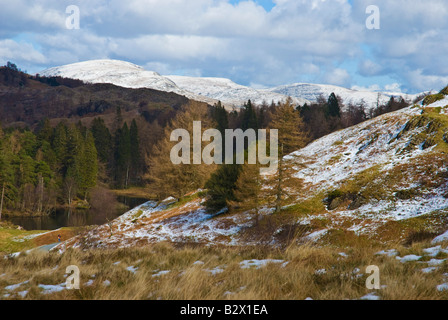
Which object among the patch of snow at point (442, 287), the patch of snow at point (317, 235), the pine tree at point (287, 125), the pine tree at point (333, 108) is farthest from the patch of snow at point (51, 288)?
the pine tree at point (333, 108)

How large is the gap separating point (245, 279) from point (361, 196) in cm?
2135

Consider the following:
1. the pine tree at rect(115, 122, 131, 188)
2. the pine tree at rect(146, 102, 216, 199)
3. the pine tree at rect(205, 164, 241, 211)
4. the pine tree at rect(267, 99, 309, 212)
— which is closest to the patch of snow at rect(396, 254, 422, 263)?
the pine tree at rect(267, 99, 309, 212)

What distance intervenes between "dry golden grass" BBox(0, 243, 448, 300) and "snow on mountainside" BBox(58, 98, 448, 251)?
39.0ft

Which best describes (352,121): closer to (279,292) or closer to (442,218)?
(442,218)

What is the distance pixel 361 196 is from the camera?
24000 mm

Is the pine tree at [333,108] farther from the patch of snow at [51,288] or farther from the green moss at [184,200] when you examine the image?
the patch of snow at [51,288]

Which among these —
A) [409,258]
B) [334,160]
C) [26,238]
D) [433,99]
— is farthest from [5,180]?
[433,99]

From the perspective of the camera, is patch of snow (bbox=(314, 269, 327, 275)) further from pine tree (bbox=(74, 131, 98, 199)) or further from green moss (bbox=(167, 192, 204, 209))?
pine tree (bbox=(74, 131, 98, 199))

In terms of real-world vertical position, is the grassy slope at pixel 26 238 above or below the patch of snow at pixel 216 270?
below

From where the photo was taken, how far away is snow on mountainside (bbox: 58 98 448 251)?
2031 centimetres

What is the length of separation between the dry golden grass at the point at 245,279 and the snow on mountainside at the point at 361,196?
11878 mm

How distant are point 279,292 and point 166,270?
2.82m

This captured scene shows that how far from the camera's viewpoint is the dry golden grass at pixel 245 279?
14.9ft

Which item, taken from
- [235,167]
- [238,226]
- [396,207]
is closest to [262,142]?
[235,167]
